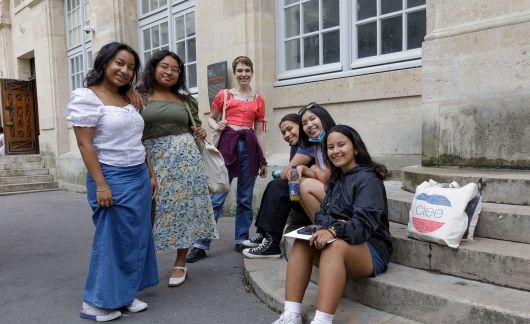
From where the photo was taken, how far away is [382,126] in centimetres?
545

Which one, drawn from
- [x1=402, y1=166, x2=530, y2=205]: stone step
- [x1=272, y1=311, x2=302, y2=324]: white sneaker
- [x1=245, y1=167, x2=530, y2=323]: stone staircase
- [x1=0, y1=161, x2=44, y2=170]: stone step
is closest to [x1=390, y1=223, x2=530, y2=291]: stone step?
[x1=245, y1=167, x2=530, y2=323]: stone staircase

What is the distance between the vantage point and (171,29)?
28.0 feet

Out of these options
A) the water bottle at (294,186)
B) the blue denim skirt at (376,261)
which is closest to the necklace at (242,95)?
the water bottle at (294,186)

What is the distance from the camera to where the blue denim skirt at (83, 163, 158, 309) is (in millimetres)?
2998

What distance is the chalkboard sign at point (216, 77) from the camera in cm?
696

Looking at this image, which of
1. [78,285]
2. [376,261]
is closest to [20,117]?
[78,285]

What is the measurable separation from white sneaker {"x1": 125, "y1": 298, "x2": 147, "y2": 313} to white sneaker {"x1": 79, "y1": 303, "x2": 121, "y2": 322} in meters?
0.10

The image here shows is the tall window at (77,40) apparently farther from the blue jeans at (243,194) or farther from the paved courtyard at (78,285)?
the blue jeans at (243,194)

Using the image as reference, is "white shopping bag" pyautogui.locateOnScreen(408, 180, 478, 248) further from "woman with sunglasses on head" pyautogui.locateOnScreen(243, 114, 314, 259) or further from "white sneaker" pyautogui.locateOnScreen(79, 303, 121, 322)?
"white sneaker" pyautogui.locateOnScreen(79, 303, 121, 322)

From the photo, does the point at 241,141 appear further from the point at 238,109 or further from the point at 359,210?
the point at 359,210

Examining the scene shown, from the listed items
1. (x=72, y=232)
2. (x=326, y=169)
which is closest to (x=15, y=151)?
(x=72, y=232)

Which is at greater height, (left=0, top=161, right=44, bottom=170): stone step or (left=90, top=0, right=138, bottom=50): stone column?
(left=90, top=0, right=138, bottom=50): stone column

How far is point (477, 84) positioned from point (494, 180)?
939mm

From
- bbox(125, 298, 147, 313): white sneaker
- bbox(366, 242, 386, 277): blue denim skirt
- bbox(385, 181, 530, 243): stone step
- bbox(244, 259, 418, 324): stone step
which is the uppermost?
bbox(385, 181, 530, 243): stone step
